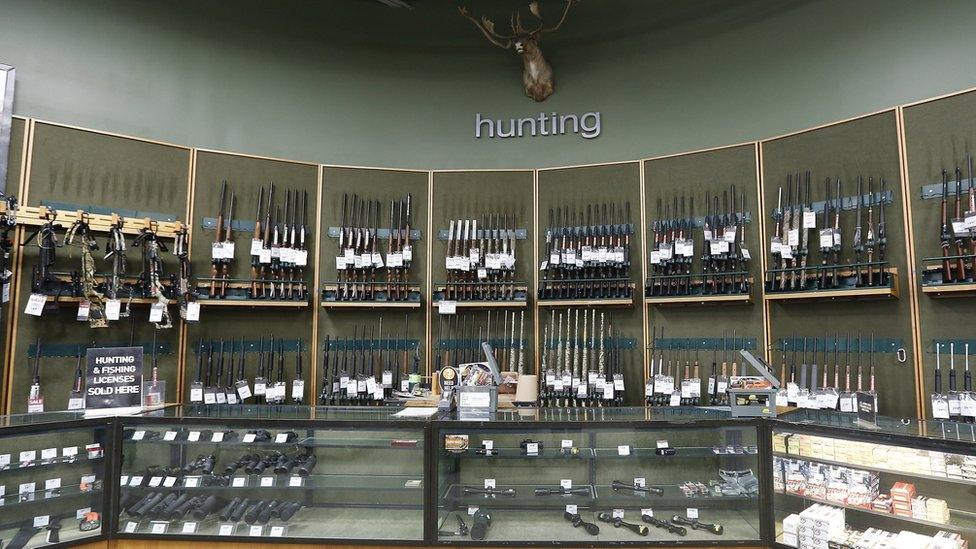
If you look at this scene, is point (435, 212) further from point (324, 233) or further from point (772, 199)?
point (772, 199)

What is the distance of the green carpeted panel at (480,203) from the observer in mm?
5551

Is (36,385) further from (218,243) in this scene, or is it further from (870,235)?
(870,235)

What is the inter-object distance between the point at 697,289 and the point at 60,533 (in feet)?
15.0

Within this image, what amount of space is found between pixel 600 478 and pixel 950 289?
8.97ft

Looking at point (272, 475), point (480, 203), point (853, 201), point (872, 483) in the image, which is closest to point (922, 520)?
point (872, 483)

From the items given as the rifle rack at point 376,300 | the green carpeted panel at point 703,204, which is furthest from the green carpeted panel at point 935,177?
the rifle rack at point 376,300

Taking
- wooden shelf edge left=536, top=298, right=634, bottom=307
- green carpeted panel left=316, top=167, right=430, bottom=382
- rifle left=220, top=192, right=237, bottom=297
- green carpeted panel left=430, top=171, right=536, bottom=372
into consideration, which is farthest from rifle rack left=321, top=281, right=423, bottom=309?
wooden shelf edge left=536, top=298, right=634, bottom=307

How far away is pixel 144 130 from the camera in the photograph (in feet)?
17.0

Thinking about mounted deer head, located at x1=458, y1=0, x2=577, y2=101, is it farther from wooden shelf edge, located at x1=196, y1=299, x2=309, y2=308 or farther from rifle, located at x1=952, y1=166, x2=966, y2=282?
rifle, located at x1=952, y1=166, x2=966, y2=282

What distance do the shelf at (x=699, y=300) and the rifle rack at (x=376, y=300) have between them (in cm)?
210

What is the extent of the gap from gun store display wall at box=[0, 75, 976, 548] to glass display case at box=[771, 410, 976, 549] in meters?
0.01

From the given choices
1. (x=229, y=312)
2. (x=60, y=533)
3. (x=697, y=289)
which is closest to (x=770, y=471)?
(x=697, y=289)

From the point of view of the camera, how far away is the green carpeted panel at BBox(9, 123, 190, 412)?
4.43m

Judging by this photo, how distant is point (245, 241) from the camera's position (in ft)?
17.2
